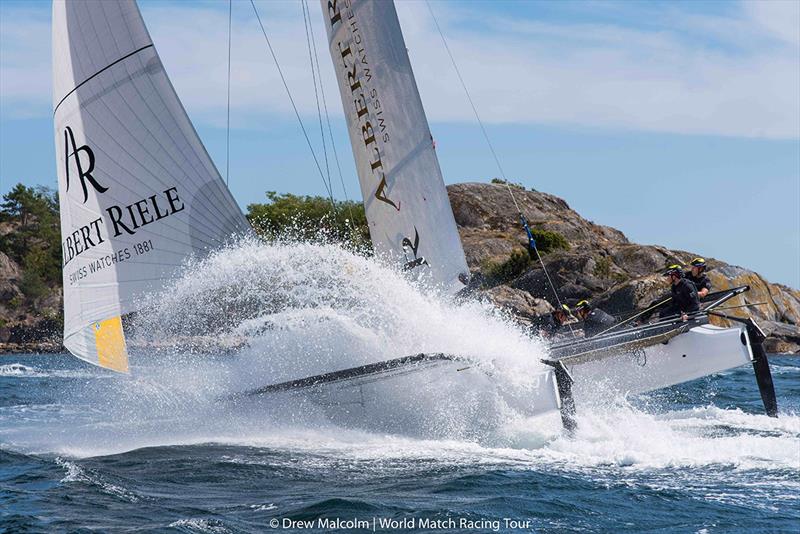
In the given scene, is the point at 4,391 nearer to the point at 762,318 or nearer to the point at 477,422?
the point at 477,422

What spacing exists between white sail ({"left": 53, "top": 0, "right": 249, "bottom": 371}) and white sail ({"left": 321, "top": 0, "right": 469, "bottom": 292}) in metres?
2.61

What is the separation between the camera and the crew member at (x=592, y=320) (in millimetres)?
12852

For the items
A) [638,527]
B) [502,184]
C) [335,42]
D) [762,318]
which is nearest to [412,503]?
[638,527]

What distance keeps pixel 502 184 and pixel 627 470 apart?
3680 cm

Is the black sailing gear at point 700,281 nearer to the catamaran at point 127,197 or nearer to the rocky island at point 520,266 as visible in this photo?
the catamaran at point 127,197

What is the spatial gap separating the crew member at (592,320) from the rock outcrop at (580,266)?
29.1 feet

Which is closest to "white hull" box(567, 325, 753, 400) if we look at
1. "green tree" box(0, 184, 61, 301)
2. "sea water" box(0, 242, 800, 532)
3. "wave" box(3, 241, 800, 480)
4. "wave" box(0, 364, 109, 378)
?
"sea water" box(0, 242, 800, 532)

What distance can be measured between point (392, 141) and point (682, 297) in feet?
12.6

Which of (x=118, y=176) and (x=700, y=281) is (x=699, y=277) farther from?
(x=118, y=176)

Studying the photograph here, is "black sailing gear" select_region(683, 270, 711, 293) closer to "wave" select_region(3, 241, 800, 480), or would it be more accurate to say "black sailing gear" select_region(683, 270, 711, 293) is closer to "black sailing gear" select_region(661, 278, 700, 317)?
"black sailing gear" select_region(661, 278, 700, 317)

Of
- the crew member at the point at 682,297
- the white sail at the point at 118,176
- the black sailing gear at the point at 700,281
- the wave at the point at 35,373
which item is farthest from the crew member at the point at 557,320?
the wave at the point at 35,373

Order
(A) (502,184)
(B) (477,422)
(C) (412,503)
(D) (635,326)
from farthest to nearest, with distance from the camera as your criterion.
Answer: (A) (502,184) → (D) (635,326) → (B) (477,422) → (C) (412,503)

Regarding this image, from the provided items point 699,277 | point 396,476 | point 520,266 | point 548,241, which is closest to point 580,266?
point 520,266

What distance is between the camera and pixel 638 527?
7.13 metres
